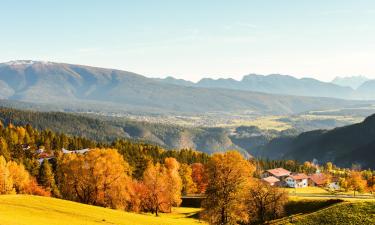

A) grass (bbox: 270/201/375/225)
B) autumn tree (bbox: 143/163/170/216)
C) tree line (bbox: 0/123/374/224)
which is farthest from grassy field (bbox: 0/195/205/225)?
autumn tree (bbox: 143/163/170/216)

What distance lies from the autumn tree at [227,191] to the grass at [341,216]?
12024mm

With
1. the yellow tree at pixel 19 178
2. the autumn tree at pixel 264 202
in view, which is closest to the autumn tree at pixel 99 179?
the yellow tree at pixel 19 178

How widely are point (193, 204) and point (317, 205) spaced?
5762 centimetres

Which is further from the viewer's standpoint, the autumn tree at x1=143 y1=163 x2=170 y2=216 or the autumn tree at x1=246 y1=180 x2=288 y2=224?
the autumn tree at x1=143 y1=163 x2=170 y2=216

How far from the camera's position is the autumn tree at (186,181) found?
154750 mm

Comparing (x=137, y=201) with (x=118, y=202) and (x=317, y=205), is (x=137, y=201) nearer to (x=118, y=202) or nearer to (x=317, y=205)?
(x=118, y=202)

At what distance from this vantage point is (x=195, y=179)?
553 feet

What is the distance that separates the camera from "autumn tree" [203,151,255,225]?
81.9m

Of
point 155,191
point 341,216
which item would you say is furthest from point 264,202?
point 155,191

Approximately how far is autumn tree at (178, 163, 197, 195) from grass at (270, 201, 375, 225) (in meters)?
84.9

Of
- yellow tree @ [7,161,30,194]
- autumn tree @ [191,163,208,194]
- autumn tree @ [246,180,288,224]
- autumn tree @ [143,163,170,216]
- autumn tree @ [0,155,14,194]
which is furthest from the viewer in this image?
autumn tree @ [191,163,208,194]

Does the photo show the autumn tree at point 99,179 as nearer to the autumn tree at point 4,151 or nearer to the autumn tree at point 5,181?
the autumn tree at point 5,181

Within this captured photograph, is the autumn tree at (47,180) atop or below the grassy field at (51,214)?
below

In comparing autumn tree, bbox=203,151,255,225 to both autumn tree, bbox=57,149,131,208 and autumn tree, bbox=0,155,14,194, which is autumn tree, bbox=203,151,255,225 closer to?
autumn tree, bbox=57,149,131,208
